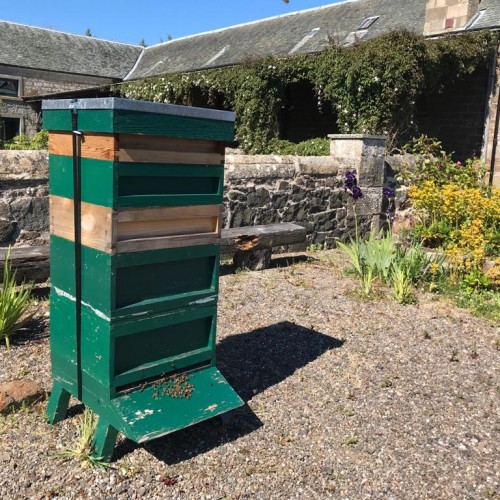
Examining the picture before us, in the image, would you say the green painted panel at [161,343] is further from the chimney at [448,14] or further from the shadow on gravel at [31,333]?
the chimney at [448,14]

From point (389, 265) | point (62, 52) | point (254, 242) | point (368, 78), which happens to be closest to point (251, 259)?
point (254, 242)

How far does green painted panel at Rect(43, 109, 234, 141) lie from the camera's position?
2.21m

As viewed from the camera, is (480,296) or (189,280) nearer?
(189,280)

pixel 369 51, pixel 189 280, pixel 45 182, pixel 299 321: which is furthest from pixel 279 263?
pixel 369 51

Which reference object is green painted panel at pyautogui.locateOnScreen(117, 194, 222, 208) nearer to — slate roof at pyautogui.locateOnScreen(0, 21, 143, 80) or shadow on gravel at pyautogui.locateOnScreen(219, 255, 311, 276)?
shadow on gravel at pyautogui.locateOnScreen(219, 255, 311, 276)

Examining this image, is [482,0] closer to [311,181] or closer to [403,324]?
[311,181]

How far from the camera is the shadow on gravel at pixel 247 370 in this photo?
2613mm

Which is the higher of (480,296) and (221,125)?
(221,125)

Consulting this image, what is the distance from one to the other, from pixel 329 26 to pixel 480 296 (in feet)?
38.1

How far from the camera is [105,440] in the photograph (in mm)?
2406

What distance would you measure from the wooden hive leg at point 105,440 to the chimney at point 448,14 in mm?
11188

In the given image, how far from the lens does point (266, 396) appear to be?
10.3 ft

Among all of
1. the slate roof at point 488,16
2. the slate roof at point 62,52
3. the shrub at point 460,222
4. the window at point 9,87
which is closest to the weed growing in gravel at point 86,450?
the shrub at point 460,222

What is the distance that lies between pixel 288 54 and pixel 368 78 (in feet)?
12.0
